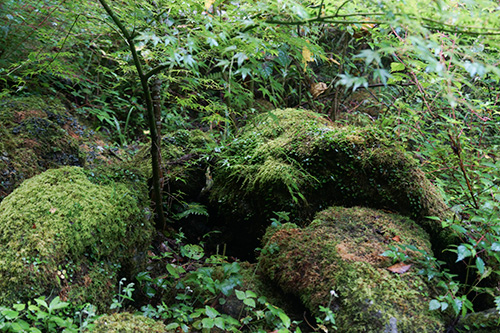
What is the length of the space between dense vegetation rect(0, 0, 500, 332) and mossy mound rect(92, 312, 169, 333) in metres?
0.03

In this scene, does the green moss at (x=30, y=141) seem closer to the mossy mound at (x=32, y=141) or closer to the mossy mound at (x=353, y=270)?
the mossy mound at (x=32, y=141)

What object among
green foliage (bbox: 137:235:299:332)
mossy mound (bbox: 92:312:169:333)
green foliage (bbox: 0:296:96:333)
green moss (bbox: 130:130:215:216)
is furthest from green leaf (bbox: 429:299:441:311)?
green moss (bbox: 130:130:215:216)

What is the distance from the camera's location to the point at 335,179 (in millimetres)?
3127

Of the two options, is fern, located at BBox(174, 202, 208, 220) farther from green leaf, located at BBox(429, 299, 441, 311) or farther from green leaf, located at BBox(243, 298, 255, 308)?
green leaf, located at BBox(429, 299, 441, 311)

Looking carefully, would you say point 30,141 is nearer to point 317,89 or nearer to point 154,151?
point 154,151

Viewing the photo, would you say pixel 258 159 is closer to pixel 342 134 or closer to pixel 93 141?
pixel 342 134

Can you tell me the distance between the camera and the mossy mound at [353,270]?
204 centimetres

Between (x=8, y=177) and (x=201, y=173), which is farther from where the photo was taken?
(x=201, y=173)

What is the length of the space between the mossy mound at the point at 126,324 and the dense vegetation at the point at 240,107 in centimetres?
3

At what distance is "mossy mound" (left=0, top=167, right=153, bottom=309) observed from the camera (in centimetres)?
184

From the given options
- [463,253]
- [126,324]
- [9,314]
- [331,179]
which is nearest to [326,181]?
[331,179]

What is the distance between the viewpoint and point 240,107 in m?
3.15

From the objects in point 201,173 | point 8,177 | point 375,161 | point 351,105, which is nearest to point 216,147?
point 201,173

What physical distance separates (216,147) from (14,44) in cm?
244
